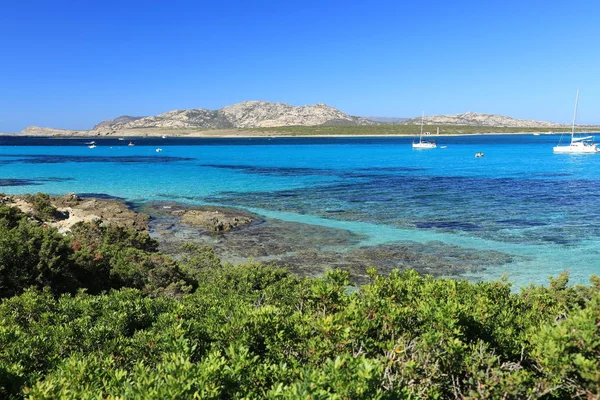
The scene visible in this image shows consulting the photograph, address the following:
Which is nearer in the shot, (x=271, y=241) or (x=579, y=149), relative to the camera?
(x=271, y=241)

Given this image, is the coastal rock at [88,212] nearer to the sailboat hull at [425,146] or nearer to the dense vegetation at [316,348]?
the dense vegetation at [316,348]

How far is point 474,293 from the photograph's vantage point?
9.02m

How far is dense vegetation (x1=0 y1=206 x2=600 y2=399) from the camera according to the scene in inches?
175

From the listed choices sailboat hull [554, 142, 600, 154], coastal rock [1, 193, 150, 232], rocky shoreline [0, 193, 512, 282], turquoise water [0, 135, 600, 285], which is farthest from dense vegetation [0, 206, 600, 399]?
sailboat hull [554, 142, 600, 154]

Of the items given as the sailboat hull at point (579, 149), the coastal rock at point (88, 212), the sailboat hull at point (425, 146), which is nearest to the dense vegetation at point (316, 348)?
the coastal rock at point (88, 212)

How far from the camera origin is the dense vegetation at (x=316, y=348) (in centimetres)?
444

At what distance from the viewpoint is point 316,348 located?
5.74 metres

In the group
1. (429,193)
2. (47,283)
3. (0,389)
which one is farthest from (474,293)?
(429,193)

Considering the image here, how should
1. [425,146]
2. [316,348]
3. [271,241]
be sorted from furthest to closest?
[425,146] < [271,241] < [316,348]

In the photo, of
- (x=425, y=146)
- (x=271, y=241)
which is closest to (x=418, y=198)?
(x=271, y=241)

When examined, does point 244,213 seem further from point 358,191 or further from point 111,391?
point 111,391

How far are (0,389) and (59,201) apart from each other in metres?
38.5

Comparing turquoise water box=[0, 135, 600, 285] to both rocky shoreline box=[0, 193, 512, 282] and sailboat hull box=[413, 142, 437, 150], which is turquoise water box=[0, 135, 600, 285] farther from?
sailboat hull box=[413, 142, 437, 150]

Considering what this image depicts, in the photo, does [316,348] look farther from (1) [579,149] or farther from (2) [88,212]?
(1) [579,149]
